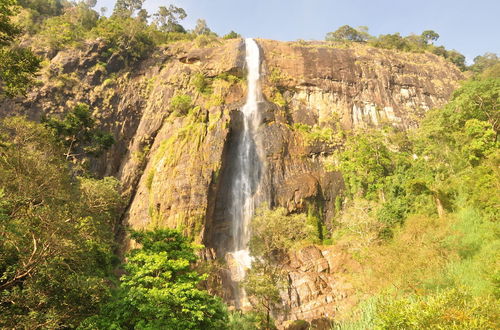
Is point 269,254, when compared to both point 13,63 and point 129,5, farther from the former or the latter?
point 129,5

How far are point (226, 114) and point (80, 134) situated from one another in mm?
14373

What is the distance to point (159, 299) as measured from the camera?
12.0m

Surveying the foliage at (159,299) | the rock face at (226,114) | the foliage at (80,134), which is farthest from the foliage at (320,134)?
the foliage at (159,299)

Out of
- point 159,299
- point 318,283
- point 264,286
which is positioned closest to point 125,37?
point 318,283

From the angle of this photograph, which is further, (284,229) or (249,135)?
(249,135)

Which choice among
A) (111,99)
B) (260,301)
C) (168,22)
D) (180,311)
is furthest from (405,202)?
(168,22)

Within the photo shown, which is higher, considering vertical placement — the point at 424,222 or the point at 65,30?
the point at 65,30

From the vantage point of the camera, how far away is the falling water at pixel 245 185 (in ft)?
98.9

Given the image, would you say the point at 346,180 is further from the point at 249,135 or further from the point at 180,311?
the point at 180,311

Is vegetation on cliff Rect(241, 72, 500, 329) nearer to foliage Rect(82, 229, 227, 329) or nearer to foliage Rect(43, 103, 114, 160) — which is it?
foliage Rect(82, 229, 227, 329)

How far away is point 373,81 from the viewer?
→ 49.2 m

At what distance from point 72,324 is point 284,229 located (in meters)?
15.0

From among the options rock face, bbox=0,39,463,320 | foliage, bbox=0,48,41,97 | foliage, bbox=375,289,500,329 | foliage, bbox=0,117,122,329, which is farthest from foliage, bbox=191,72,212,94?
foliage, bbox=375,289,500,329

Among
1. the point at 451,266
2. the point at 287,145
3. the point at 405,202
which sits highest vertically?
the point at 287,145
